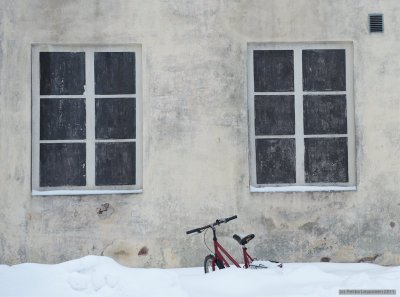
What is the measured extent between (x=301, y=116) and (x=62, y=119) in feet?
9.64

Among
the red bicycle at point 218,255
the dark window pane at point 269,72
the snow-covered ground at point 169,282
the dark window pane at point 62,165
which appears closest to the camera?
the snow-covered ground at point 169,282

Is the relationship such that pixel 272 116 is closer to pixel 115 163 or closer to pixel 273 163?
pixel 273 163

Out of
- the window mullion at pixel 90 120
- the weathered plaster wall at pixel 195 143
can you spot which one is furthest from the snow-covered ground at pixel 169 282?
the window mullion at pixel 90 120

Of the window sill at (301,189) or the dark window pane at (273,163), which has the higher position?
the dark window pane at (273,163)

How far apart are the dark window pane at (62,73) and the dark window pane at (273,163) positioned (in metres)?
Answer: 2.33

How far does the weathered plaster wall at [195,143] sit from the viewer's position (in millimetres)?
9008

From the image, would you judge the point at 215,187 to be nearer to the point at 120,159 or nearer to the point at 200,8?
the point at 120,159

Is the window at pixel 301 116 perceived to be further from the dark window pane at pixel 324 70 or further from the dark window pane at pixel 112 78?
the dark window pane at pixel 112 78

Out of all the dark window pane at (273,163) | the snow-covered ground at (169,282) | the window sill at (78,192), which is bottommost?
the snow-covered ground at (169,282)

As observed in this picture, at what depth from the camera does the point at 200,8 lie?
9172 millimetres

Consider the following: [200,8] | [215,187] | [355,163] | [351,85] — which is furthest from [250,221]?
[200,8]

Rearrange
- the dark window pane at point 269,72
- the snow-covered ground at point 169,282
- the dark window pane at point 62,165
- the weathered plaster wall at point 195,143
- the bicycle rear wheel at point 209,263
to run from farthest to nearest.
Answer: the dark window pane at point 269,72 → the dark window pane at point 62,165 → the weathered plaster wall at point 195,143 → the bicycle rear wheel at point 209,263 → the snow-covered ground at point 169,282

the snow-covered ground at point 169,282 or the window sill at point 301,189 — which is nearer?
the snow-covered ground at point 169,282

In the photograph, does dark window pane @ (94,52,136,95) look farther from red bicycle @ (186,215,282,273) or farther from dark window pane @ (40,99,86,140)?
red bicycle @ (186,215,282,273)
